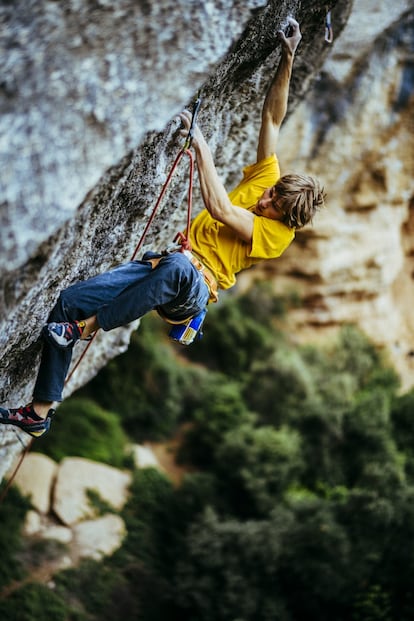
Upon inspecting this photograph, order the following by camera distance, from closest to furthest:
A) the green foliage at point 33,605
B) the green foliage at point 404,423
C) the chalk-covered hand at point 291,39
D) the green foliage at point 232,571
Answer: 1. the chalk-covered hand at point 291,39
2. the green foliage at point 33,605
3. the green foliage at point 232,571
4. the green foliage at point 404,423

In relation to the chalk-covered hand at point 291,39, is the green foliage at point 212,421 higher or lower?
lower

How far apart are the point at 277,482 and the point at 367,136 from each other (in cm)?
801

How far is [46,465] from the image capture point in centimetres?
1372

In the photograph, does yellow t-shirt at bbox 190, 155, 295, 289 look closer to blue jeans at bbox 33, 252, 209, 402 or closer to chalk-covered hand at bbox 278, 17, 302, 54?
blue jeans at bbox 33, 252, 209, 402

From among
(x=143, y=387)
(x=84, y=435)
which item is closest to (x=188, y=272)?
(x=84, y=435)

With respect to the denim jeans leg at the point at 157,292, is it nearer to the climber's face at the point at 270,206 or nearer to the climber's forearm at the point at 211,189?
the climber's forearm at the point at 211,189

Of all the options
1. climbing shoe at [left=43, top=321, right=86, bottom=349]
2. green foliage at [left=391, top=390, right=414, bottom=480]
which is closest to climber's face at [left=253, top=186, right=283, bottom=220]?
climbing shoe at [left=43, top=321, right=86, bottom=349]

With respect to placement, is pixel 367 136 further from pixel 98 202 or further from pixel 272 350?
pixel 98 202

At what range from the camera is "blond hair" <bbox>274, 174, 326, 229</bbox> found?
4273 mm

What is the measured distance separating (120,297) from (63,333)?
41 cm

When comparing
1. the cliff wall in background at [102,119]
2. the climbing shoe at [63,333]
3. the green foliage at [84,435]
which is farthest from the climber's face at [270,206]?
the green foliage at [84,435]

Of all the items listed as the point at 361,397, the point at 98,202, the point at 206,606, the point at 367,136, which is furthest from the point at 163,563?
the point at 98,202

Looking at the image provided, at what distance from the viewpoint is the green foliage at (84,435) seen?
579 inches

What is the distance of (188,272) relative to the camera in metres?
4.26
